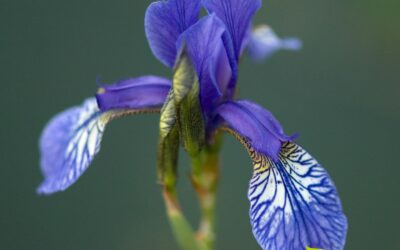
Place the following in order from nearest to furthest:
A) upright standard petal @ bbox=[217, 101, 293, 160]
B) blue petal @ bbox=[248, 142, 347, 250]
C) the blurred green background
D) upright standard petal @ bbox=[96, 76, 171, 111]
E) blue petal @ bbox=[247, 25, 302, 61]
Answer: blue petal @ bbox=[248, 142, 347, 250], upright standard petal @ bbox=[217, 101, 293, 160], upright standard petal @ bbox=[96, 76, 171, 111], blue petal @ bbox=[247, 25, 302, 61], the blurred green background

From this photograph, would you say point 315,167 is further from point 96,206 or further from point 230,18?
point 96,206

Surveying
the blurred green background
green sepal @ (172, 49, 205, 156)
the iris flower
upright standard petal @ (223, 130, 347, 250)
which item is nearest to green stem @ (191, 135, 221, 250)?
the iris flower

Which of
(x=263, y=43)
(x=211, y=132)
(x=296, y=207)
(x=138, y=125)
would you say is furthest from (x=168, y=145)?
(x=138, y=125)

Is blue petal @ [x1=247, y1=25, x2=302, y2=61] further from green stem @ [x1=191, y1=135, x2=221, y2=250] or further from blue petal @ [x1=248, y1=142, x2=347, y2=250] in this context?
blue petal @ [x1=248, y1=142, x2=347, y2=250]

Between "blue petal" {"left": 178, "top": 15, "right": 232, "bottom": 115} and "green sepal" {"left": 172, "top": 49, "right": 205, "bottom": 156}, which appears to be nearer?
"green sepal" {"left": 172, "top": 49, "right": 205, "bottom": 156}

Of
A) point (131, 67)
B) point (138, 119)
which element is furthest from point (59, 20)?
point (138, 119)

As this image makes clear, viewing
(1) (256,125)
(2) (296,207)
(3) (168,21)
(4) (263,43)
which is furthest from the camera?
(4) (263,43)

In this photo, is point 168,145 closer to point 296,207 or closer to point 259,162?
point 259,162
